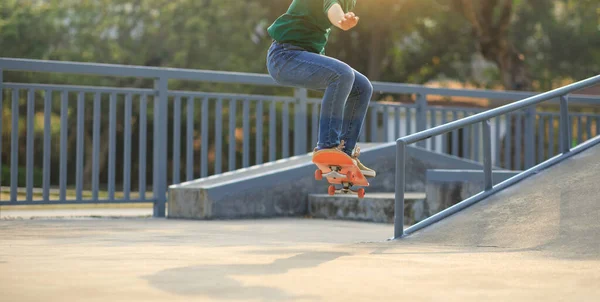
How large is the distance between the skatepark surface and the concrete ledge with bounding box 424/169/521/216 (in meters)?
0.97

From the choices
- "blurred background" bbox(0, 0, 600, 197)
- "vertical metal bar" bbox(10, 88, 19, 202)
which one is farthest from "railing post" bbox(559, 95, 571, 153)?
"blurred background" bbox(0, 0, 600, 197)

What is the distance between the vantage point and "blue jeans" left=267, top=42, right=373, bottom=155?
624cm

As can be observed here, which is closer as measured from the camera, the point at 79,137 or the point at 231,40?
the point at 79,137

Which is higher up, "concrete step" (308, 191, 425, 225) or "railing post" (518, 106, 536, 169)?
"railing post" (518, 106, 536, 169)

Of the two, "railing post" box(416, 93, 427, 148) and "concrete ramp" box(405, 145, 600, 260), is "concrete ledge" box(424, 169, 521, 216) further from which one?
"railing post" box(416, 93, 427, 148)

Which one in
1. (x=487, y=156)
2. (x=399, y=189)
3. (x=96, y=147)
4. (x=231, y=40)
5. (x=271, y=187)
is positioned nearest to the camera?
(x=399, y=189)

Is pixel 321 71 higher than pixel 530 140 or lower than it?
higher

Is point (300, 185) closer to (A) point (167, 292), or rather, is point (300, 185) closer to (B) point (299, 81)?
(B) point (299, 81)

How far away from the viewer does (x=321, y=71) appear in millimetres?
6250

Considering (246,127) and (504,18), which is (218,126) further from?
(504,18)

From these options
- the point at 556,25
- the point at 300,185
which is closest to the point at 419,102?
the point at 300,185

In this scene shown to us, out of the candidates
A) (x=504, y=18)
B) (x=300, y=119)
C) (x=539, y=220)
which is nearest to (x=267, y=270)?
(x=539, y=220)

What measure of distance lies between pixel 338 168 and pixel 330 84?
588 mm

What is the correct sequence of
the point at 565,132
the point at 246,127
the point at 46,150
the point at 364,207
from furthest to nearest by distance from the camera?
the point at 246,127 < the point at 364,207 < the point at 46,150 < the point at 565,132
